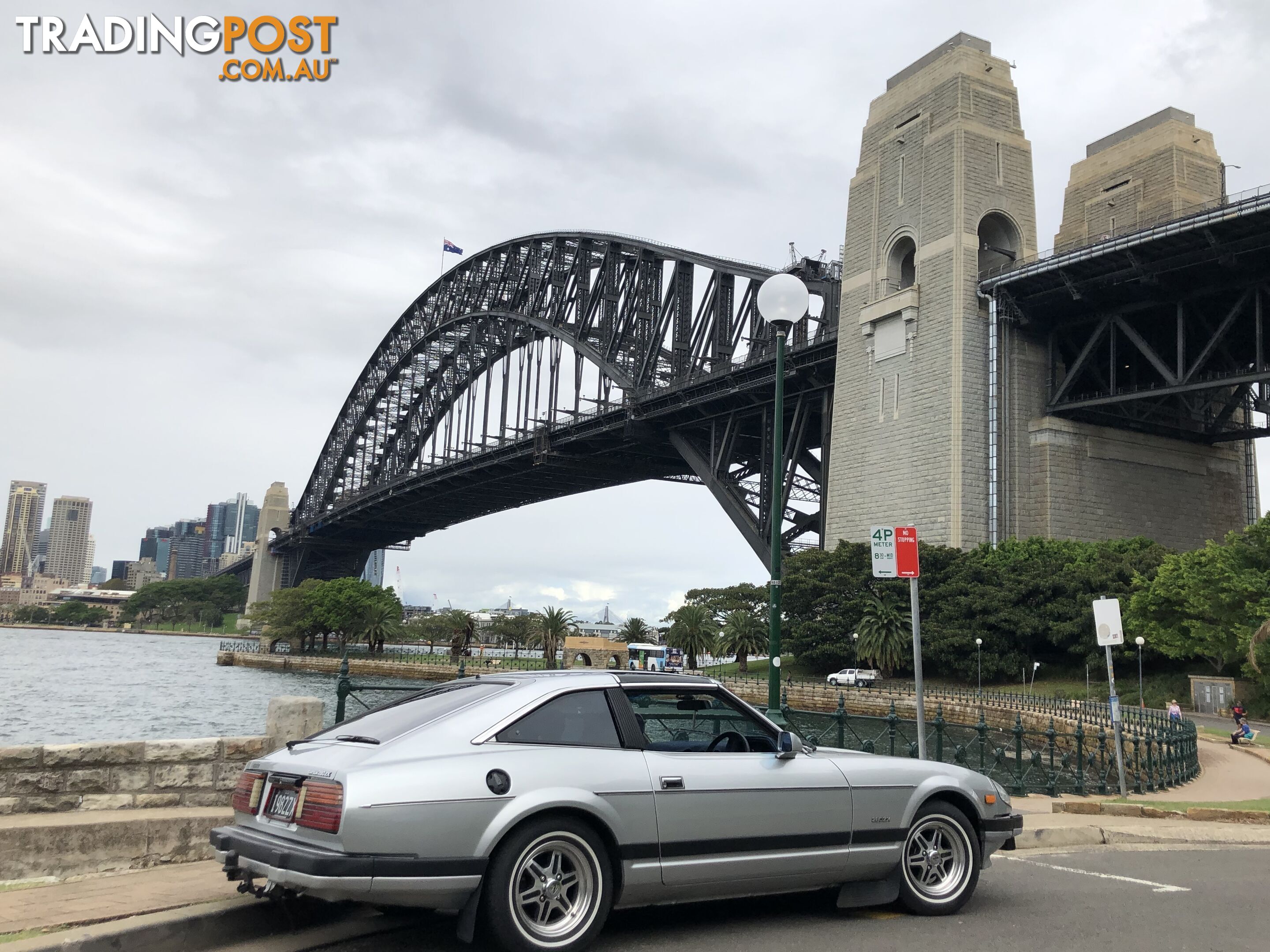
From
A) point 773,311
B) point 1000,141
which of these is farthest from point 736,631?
point 773,311

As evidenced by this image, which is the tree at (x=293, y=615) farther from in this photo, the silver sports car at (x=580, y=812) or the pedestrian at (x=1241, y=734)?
the silver sports car at (x=580, y=812)

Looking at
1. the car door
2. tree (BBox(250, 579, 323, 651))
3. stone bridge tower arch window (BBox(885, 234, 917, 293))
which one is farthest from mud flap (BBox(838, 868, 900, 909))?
tree (BBox(250, 579, 323, 651))

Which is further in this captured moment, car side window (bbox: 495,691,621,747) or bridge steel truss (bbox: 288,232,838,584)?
bridge steel truss (bbox: 288,232,838,584)

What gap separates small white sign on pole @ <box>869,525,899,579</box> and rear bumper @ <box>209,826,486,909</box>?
674cm

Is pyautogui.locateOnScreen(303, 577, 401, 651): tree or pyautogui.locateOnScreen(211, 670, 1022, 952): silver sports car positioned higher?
pyautogui.locateOnScreen(303, 577, 401, 651): tree

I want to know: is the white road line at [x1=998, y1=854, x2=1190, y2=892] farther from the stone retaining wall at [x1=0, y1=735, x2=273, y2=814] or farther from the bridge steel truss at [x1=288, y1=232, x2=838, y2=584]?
the bridge steel truss at [x1=288, y1=232, x2=838, y2=584]

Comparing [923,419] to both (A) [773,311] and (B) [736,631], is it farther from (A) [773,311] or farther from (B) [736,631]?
(A) [773,311]

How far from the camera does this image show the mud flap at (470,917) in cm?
475

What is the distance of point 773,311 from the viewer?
1112 cm

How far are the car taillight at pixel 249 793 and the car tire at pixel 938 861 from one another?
357cm

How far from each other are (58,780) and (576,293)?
2677 inches

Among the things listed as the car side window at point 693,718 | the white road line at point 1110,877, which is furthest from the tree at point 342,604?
the car side window at point 693,718

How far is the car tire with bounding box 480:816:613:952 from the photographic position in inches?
190

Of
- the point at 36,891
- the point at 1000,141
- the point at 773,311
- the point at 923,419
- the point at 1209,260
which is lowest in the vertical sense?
the point at 36,891
